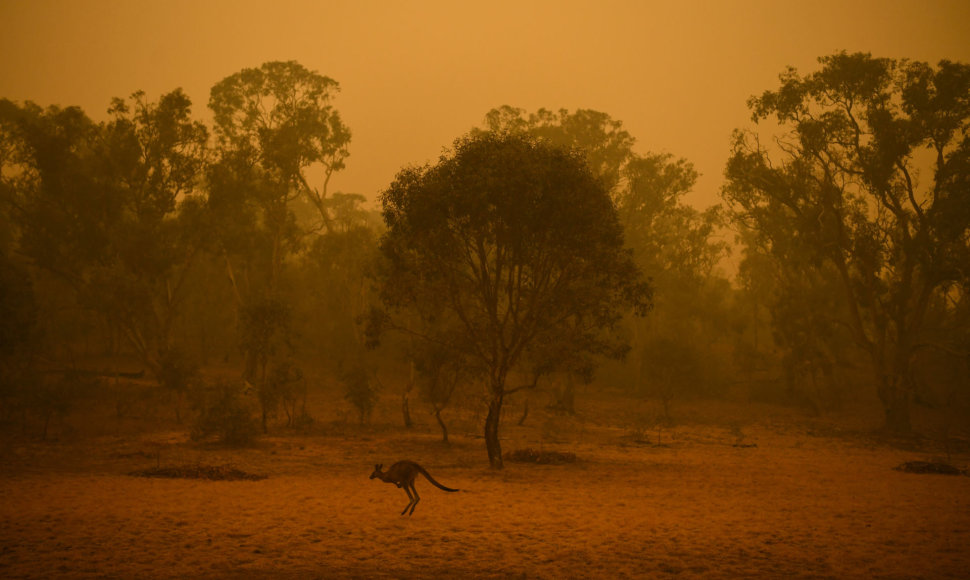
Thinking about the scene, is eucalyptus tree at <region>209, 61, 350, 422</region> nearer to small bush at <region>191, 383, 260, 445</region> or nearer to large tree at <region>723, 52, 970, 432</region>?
small bush at <region>191, 383, 260, 445</region>

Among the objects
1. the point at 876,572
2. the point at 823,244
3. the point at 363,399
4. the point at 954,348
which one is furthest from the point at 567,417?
the point at 876,572

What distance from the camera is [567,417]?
1315 inches

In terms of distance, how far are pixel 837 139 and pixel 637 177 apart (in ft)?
42.7

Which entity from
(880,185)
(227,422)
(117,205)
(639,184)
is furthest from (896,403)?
(117,205)

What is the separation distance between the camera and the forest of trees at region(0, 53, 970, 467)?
17.9 meters

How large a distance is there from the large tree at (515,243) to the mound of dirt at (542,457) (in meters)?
2.06

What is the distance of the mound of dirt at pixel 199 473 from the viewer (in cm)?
1542

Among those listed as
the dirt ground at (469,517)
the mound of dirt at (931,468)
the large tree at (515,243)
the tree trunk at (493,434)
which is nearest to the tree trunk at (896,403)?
the dirt ground at (469,517)

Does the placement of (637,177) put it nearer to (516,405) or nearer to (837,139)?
(837,139)

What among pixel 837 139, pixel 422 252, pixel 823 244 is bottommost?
pixel 422 252

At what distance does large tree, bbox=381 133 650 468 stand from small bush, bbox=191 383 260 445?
259 inches

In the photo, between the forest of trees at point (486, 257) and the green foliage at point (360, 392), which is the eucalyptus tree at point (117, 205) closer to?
the forest of trees at point (486, 257)

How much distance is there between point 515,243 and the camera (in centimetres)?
1770

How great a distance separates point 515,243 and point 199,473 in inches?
388
